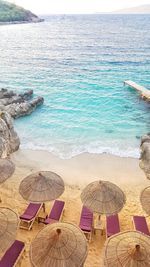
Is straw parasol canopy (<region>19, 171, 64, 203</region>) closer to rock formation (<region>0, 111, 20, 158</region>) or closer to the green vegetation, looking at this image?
rock formation (<region>0, 111, 20, 158</region>)

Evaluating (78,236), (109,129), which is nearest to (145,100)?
(109,129)

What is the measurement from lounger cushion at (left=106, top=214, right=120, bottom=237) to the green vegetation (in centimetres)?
15682

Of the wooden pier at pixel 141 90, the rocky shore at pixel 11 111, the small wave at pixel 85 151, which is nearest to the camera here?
the rocky shore at pixel 11 111

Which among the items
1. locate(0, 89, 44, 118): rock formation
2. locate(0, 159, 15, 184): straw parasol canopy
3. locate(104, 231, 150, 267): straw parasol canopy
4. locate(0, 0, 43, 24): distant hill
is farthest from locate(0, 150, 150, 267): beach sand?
locate(0, 0, 43, 24): distant hill

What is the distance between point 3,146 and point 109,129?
10094mm

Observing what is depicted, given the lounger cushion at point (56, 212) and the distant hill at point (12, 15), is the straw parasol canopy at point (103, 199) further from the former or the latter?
the distant hill at point (12, 15)

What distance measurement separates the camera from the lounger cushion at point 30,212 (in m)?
12.6

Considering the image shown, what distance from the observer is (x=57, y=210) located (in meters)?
13.4

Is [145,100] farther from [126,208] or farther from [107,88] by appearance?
[126,208]

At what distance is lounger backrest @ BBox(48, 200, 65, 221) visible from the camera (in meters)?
13.0

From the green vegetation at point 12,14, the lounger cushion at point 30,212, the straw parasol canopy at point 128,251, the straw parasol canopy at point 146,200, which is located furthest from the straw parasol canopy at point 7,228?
the green vegetation at point 12,14

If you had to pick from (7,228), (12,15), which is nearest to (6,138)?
(7,228)

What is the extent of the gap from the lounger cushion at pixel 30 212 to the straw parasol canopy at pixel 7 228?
6.95ft

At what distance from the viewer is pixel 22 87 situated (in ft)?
121
